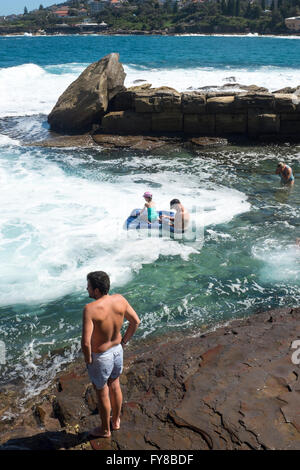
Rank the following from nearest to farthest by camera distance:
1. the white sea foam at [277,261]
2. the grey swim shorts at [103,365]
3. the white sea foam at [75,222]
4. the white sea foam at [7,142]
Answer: the grey swim shorts at [103,365] → the white sea foam at [277,261] → the white sea foam at [75,222] → the white sea foam at [7,142]

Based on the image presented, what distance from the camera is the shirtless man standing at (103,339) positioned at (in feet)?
12.0

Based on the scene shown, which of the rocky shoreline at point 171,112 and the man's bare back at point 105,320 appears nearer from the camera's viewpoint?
the man's bare back at point 105,320

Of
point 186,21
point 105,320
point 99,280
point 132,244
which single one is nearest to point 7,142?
point 132,244

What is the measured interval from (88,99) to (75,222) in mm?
→ 7842

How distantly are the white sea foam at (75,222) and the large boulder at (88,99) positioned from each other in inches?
121

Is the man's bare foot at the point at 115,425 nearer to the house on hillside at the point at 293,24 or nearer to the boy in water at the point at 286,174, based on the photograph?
the boy in water at the point at 286,174

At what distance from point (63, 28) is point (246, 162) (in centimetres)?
12753

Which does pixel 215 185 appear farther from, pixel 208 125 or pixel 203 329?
pixel 203 329

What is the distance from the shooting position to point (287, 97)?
1491 centimetres

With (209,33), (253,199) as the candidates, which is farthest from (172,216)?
(209,33)

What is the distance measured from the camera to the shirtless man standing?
3645 mm

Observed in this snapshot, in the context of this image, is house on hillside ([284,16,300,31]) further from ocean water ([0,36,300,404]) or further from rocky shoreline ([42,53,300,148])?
ocean water ([0,36,300,404])

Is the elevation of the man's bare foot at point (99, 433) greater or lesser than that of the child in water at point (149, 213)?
lesser

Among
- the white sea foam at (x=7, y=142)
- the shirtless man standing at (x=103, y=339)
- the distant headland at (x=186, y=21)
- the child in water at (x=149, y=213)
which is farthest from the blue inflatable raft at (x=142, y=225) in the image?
the distant headland at (x=186, y=21)
